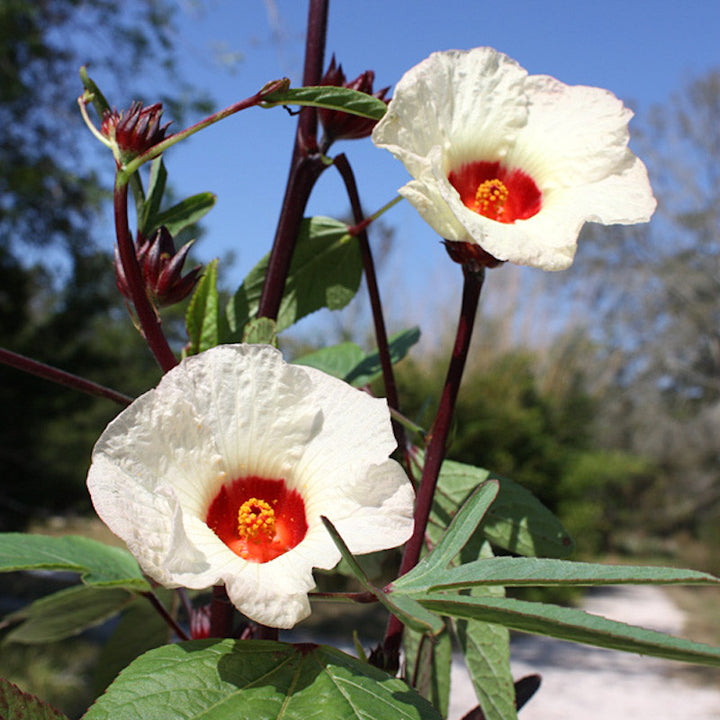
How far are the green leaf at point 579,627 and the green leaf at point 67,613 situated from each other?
0.40 meters

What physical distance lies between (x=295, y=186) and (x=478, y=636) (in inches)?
12.1

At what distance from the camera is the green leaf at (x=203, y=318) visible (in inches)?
16.9

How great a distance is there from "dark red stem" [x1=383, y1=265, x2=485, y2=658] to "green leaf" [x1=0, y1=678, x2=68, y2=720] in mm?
166

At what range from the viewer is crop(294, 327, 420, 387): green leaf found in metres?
0.58

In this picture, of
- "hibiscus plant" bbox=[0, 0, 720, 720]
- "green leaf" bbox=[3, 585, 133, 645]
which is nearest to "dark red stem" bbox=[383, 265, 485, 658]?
"hibiscus plant" bbox=[0, 0, 720, 720]

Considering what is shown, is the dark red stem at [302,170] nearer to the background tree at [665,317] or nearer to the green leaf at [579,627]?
the green leaf at [579,627]

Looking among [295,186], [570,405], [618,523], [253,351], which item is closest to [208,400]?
[253,351]

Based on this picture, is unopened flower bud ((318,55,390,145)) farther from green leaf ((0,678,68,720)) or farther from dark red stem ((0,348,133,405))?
green leaf ((0,678,68,720))

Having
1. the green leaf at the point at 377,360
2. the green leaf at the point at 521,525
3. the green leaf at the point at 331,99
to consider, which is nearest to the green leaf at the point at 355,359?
the green leaf at the point at 377,360

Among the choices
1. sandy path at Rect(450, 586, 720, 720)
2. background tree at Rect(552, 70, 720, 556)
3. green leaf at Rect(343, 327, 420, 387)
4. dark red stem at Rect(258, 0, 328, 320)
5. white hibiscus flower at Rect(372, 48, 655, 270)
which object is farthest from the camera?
background tree at Rect(552, 70, 720, 556)

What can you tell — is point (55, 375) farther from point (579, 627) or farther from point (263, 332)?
point (579, 627)

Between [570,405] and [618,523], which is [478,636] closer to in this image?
[570,405]

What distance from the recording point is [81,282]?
5457 millimetres

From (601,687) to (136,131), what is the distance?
16.9ft
